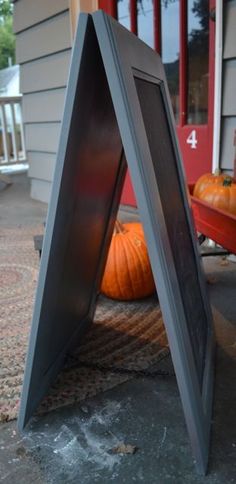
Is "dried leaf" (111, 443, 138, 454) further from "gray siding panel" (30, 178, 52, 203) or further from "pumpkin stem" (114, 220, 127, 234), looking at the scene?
"gray siding panel" (30, 178, 52, 203)

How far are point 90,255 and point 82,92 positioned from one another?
735mm

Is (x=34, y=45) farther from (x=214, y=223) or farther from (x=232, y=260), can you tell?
(x=214, y=223)

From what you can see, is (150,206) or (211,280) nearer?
(150,206)

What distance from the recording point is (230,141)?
2.57 metres

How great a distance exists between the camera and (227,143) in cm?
259

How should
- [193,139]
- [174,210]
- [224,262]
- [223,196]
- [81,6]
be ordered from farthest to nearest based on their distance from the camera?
1. [81,6]
2. [193,139]
3. [224,262]
4. [223,196]
5. [174,210]

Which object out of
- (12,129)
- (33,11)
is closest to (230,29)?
(33,11)

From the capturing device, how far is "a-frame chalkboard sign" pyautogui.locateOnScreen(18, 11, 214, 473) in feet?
3.21

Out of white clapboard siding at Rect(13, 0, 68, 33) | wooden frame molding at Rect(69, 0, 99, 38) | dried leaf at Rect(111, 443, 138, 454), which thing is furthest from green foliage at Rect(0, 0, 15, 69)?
dried leaf at Rect(111, 443, 138, 454)

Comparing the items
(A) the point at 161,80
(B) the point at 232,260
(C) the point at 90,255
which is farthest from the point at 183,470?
(B) the point at 232,260

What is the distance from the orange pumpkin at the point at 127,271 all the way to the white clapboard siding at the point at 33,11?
2.50 m

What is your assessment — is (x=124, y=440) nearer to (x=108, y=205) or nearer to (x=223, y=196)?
(x=108, y=205)

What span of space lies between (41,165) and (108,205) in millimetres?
3093

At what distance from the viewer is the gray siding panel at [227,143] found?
2.55m
